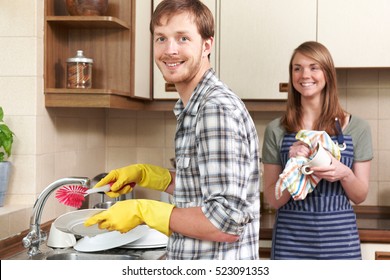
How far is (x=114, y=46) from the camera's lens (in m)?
2.43

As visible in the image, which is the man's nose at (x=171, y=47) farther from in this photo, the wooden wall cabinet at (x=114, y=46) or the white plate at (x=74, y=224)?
the wooden wall cabinet at (x=114, y=46)

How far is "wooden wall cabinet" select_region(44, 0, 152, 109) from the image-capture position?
7.41 ft

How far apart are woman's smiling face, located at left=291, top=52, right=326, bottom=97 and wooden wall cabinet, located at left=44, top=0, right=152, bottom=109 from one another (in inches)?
24.2

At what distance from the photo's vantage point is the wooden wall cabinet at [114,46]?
226 cm

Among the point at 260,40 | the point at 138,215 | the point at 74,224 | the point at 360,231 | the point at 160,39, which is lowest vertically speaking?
the point at 360,231

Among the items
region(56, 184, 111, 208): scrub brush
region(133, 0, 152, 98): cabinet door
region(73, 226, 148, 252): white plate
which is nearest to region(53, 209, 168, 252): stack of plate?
region(73, 226, 148, 252): white plate

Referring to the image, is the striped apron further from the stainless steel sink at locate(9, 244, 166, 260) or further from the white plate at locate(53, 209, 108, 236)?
the white plate at locate(53, 209, 108, 236)

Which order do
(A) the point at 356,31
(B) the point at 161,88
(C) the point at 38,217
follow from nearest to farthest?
(C) the point at 38,217 < (A) the point at 356,31 < (B) the point at 161,88

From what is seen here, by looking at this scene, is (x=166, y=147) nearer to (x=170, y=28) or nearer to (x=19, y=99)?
(x=19, y=99)

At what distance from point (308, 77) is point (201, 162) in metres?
0.93

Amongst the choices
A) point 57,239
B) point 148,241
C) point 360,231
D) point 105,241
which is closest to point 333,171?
point 360,231

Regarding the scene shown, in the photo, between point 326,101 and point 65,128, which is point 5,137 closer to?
point 65,128

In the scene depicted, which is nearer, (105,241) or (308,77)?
(105,241)
